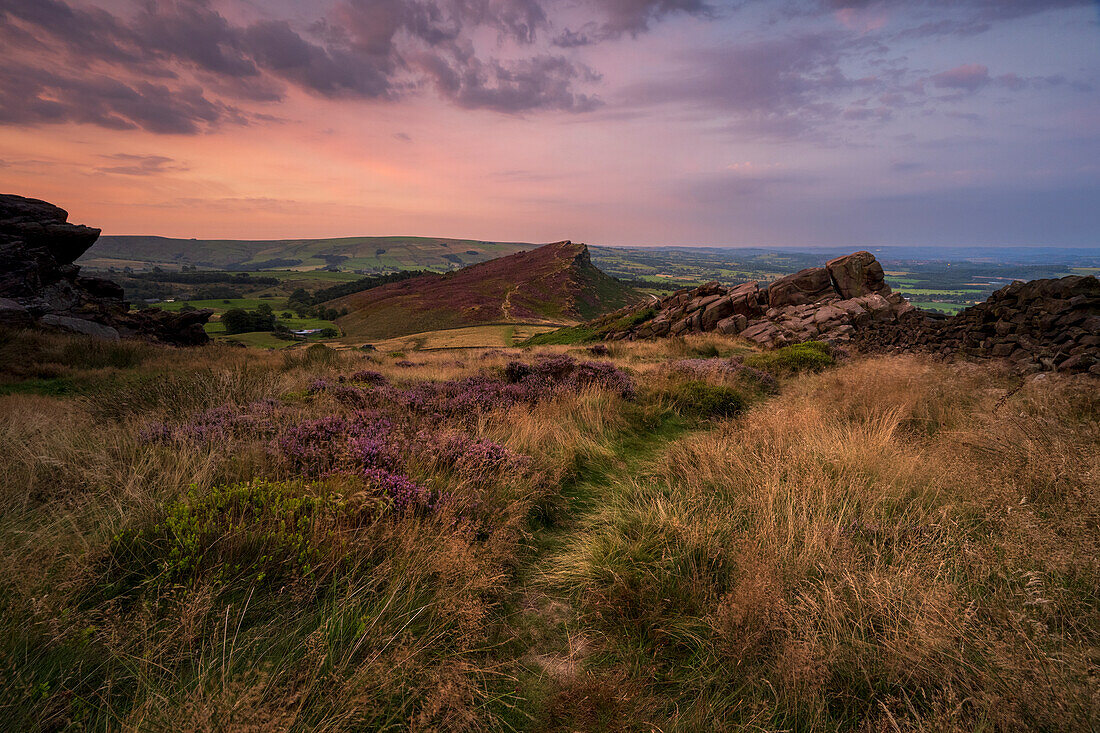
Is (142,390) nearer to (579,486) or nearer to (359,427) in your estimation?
(359,427)

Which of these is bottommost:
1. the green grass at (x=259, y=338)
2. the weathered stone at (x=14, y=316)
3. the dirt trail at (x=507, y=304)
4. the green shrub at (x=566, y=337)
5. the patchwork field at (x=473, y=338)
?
the green grass at (x=259, y=338)

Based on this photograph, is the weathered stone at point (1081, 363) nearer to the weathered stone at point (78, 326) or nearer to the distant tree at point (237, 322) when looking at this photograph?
the weathered stone at point (78, 326)

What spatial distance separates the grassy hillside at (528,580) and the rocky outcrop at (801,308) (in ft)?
68.8

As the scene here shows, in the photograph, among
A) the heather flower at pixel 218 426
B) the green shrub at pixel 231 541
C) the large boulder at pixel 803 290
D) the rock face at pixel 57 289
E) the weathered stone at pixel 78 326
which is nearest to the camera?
the green shrub at pixel 231 541

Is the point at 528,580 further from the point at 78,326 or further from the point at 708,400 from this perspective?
the point at 78,326

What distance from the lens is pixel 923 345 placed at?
15938 millimetres

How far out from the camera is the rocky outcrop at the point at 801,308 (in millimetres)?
24219

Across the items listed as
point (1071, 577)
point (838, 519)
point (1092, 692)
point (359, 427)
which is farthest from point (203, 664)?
point (1071, 577)

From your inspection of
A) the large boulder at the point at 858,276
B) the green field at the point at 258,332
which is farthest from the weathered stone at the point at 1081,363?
the green field at the point at 258,332

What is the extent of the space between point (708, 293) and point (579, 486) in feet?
124

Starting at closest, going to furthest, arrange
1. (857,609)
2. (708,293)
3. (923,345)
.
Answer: (857,609) → (923,345) → (708,293)

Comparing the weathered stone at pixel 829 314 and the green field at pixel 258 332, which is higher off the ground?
the weathered stone at pixel 829 314

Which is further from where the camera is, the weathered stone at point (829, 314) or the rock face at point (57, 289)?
the weathered stone at point (829, 314)

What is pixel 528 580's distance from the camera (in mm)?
3609
